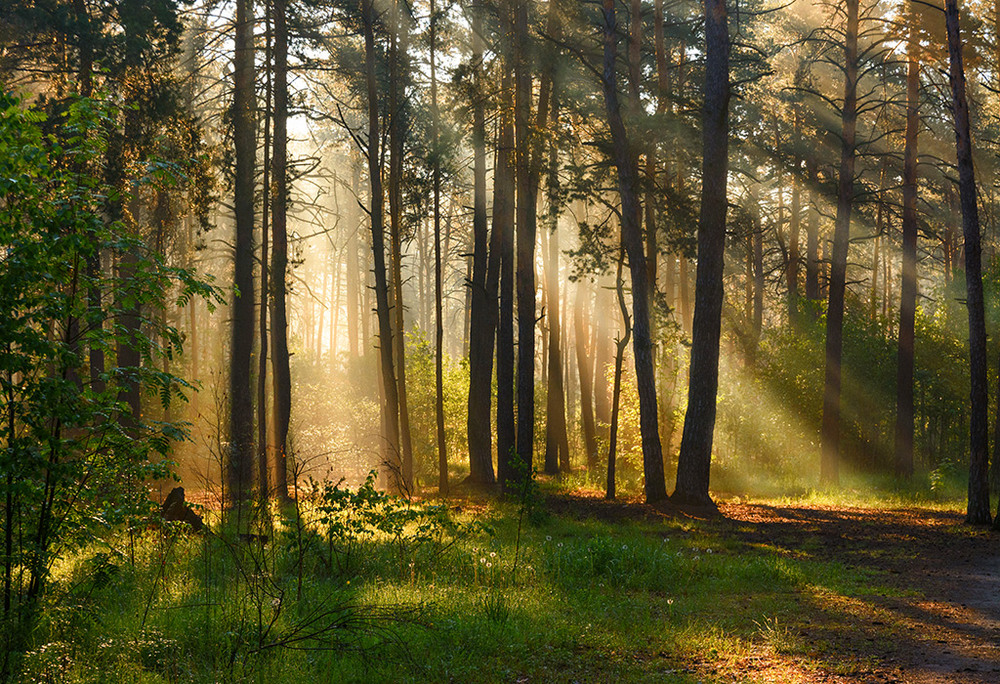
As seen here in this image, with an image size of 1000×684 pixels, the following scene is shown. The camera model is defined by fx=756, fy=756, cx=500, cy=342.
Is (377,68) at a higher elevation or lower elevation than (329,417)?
higher

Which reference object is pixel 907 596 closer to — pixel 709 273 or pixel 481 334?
pixel 709 273

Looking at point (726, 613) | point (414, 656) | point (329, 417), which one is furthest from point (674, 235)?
point (329, 417)

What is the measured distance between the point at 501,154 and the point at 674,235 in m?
4.51

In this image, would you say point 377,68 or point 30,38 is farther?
point 377,68

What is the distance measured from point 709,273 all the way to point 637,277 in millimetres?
1489

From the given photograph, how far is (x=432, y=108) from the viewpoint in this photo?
62.4 ft

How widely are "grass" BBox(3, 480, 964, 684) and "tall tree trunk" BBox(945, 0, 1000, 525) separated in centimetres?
438

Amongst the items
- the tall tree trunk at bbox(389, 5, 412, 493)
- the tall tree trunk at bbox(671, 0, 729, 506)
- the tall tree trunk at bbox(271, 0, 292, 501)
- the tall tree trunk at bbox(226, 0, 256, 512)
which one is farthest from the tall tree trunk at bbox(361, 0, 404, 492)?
the tall tree trunk at bbox(671, 0, 729, 506)

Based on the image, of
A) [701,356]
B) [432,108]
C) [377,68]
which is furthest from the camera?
[377,68]

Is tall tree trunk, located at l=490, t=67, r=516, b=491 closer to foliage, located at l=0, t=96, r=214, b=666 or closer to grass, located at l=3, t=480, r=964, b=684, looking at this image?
grass, located at l=3, t=480, r=964, b=684

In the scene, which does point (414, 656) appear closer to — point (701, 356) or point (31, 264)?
point (31, 264)

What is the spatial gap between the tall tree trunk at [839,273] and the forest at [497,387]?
12 centimetres

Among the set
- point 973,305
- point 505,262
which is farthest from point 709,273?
point 505,262

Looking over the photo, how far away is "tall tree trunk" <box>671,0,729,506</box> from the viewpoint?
14320 mm
